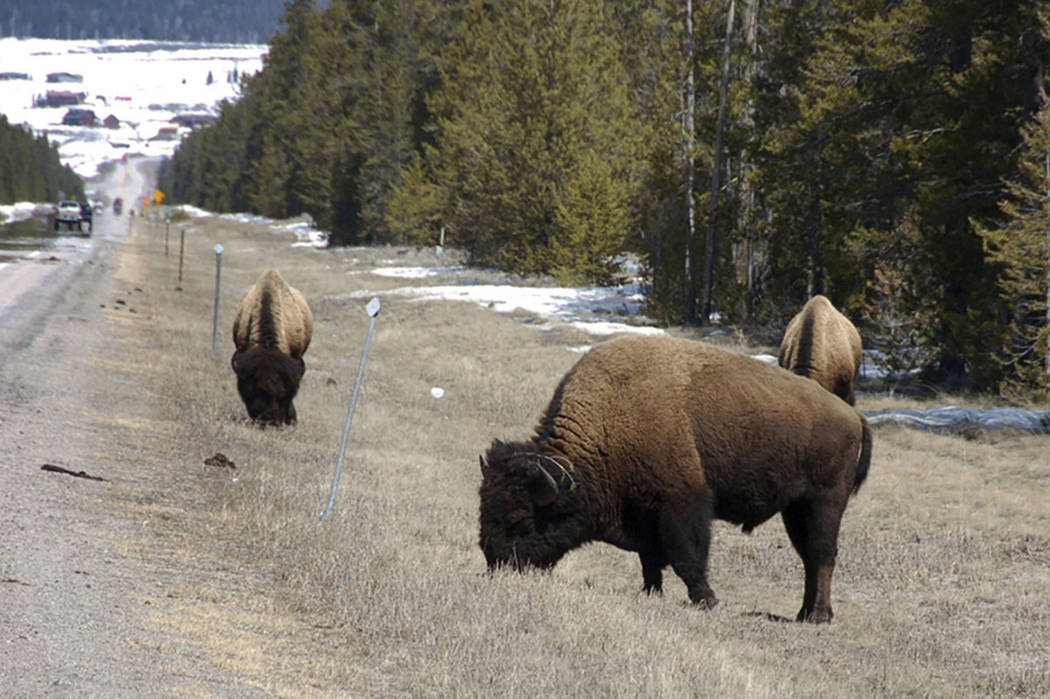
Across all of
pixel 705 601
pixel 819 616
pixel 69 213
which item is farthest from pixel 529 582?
pixel 69 213

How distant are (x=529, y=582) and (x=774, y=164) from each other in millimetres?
17820

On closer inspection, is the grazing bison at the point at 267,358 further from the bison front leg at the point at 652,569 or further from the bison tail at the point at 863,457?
the bison tail at the point at 863,457

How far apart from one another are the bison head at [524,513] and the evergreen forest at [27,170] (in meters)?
129

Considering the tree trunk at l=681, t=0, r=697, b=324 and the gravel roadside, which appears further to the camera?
the tree trunk at l=681, t=0, r=697, b=324

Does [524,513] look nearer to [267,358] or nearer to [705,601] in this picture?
[705,601]

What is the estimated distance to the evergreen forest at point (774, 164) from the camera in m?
18.6

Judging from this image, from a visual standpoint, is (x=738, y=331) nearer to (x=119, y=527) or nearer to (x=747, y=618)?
(x=747, y=618)

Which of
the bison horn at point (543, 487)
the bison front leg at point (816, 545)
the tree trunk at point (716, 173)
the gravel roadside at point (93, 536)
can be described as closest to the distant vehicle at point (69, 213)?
the tree trunk at point (716, 173)

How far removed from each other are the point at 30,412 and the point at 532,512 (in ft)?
26.2

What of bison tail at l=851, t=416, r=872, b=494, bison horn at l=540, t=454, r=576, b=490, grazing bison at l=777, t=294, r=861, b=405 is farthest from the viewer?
grazing bison at l=777, t=294, r=861, b=405

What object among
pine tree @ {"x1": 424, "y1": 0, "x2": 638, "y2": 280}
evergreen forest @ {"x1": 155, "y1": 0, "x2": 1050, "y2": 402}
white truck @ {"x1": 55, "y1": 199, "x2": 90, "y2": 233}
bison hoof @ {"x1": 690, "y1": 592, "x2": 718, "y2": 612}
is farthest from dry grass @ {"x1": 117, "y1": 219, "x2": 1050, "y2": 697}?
white truck @ {"x1": 55, "y1": 199, "x2": 90, "y2": 233}

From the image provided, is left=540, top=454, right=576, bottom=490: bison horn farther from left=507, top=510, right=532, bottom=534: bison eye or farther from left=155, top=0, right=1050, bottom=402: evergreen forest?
left=155, top=0, right=1050, bottom=402: evergreen forest

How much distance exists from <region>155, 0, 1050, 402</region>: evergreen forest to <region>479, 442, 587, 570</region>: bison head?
11280 mm

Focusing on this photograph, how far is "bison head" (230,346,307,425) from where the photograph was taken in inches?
563
